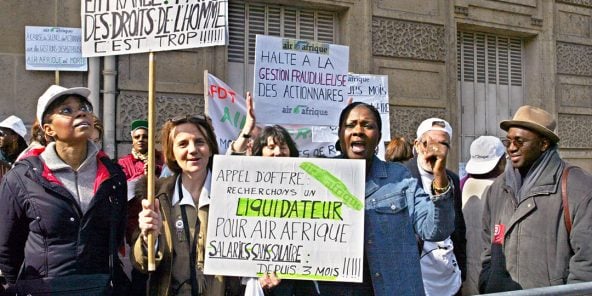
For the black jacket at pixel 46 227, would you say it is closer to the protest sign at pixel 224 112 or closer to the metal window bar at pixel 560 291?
the metal window bar at pixel 560 291

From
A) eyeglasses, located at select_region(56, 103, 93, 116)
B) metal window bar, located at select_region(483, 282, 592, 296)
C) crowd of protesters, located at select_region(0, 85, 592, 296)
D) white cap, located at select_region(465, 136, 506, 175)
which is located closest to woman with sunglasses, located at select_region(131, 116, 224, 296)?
crowd of protesters, located at select_region(0, 85, 592, 296)

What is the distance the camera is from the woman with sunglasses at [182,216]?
2.97 meters

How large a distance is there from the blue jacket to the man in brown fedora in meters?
0.65

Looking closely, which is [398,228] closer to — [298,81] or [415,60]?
[298,81]

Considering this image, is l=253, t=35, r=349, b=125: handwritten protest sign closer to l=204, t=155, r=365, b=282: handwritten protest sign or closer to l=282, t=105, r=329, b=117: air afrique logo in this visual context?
l=282, t=105, r=329, b=117: air afrique logo

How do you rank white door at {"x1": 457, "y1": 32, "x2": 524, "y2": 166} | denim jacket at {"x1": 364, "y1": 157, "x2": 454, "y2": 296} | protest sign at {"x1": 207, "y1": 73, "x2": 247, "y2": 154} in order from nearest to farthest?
denim jacket at {"x1": 364, "y1": 157, "x2": 454, "y2": 296}, protest sign at {"x1": 207, "y1": 73, "x2": 247, "y2": 154}, white door at {"x1": 457, "y1": 32, "x2": 524, "y2": 166}

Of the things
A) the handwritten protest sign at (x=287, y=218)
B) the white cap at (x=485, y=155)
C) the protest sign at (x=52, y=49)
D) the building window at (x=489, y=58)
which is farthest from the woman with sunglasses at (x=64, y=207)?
the building window at (x=489, y=58)

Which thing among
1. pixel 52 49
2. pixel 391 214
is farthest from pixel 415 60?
pixel 391 214

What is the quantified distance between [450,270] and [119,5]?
2.29 metres

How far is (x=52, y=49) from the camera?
749cm

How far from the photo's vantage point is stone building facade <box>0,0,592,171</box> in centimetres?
765

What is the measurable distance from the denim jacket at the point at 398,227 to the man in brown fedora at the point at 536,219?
652mm

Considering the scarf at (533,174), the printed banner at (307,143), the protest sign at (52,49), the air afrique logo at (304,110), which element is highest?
the protest sign at (52,49)

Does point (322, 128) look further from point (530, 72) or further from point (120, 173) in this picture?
point (530, 72)
